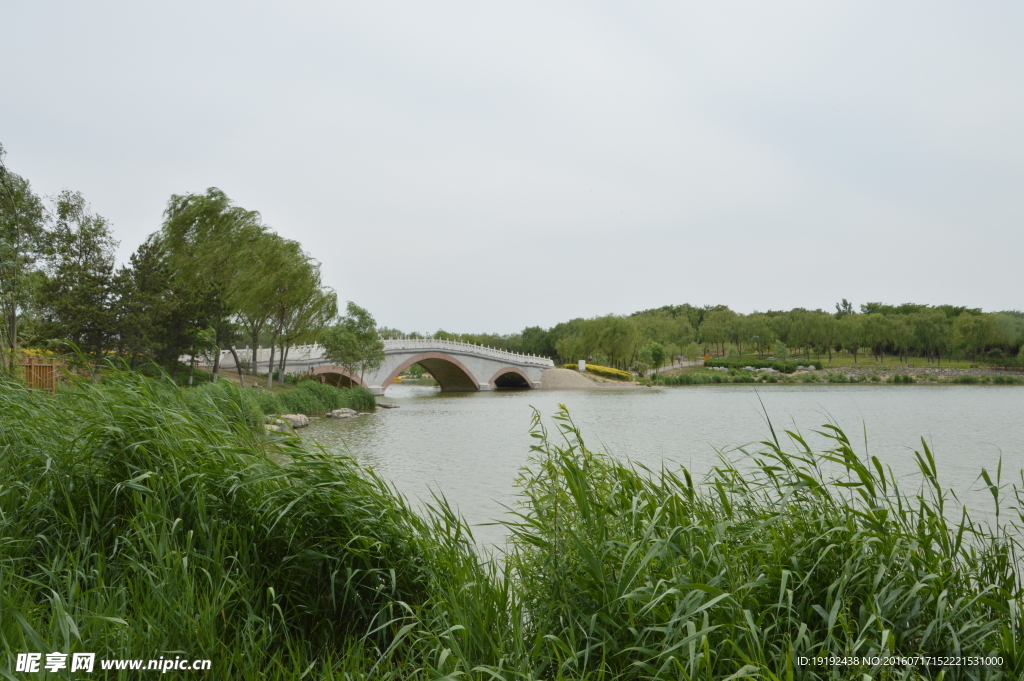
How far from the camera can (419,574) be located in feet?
9.57

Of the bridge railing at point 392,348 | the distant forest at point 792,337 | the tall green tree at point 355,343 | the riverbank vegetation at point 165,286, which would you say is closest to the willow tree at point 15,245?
the riverbank vegetation at point 165,286

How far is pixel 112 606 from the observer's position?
2162mm

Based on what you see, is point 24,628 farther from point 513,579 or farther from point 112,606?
point 513,579

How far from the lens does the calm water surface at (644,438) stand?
26.2 feet

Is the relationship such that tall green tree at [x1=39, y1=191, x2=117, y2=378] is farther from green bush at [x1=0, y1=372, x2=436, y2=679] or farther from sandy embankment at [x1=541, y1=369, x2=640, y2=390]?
sandy embankment at [x1=541, y1=369, x2=640, y2=390]

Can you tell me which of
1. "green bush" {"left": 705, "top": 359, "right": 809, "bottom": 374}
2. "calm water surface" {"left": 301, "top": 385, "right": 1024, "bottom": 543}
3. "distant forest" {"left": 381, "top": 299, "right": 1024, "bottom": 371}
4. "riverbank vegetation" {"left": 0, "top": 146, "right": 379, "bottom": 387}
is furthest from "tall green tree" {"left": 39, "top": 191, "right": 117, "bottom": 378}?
"green bush" {"left": 705, "top": 359, "right": 809, "bottom": 374}

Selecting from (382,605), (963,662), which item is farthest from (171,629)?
(963,662)

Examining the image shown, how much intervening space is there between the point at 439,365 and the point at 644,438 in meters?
27.8

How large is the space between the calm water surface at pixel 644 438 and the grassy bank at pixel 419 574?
1668 millimetres

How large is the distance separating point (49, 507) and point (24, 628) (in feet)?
3.33

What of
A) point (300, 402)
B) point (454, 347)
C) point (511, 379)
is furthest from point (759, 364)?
point (300, 402)

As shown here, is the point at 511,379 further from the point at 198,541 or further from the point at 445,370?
the point at 198,541

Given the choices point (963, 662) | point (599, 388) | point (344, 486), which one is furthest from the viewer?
point (599, 388)

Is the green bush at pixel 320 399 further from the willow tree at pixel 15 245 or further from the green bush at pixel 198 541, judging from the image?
the green bush at pixel 198 541
